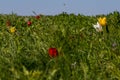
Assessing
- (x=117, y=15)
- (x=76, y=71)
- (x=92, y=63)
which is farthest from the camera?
(x=117, y=15)

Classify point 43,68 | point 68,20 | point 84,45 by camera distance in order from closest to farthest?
1. point 43,68
2. point 84,45
3. point 68,20

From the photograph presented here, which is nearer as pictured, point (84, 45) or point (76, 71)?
point (76, 71)

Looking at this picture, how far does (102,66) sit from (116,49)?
646mm

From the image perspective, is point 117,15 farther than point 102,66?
Yes

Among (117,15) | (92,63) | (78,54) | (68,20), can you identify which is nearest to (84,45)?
(78,54)

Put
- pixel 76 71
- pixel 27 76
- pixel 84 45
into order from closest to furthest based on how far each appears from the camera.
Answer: pixel 27 76 < pixel 76 71 < pixel 84 45

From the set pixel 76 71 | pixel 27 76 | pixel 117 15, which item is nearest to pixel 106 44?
pixel 76 71

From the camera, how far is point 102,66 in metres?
4.79

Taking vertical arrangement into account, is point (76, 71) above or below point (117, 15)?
below

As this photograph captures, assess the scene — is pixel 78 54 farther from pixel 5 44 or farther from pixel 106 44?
pixel 5 44

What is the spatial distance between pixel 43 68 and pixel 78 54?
3.37 ft

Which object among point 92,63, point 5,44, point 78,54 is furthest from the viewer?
point 5,44

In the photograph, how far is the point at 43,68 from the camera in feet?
15.1

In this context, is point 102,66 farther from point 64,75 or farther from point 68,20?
point 68,20
